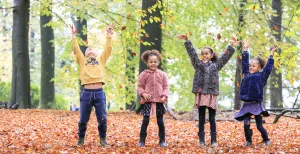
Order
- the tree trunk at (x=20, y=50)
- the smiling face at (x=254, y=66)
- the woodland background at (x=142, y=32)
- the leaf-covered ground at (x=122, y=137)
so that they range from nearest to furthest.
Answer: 1. the leaf-covered ground at (x=122, y=137)
2. the smiling face at (x=254, y=66)
3. the woodland background at (x=142, y=32)
4. the tree trunk at (x=20, y=50)

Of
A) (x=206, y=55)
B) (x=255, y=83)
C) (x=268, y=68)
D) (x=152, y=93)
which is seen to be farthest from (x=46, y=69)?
(x=268, y=68)

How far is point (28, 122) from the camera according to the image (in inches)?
396

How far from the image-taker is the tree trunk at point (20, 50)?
47.0 ft

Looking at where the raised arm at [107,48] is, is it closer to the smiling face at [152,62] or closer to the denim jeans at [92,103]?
the denim jeans at [92,103]

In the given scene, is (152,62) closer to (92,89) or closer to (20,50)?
(92,89)

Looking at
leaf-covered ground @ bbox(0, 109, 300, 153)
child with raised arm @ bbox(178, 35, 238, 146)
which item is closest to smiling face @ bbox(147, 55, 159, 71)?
child with raised arm @ bbox(178, 35, 238, 146)

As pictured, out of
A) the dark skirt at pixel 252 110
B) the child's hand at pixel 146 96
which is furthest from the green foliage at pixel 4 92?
the dark skirt at pixel 252 110

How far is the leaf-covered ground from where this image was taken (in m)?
6.32

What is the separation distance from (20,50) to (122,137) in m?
7.41

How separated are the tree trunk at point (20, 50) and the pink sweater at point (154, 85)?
28.3 feet

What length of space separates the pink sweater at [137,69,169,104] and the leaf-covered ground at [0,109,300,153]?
0.79 metres

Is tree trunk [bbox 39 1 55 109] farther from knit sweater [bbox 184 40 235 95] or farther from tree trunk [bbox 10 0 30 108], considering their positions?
knit sweater [bbox 184 40 235 95]

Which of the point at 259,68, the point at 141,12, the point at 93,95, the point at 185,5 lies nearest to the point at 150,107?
the point at 93,95

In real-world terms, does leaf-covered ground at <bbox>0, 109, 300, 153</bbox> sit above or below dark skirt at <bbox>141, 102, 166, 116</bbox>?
below
